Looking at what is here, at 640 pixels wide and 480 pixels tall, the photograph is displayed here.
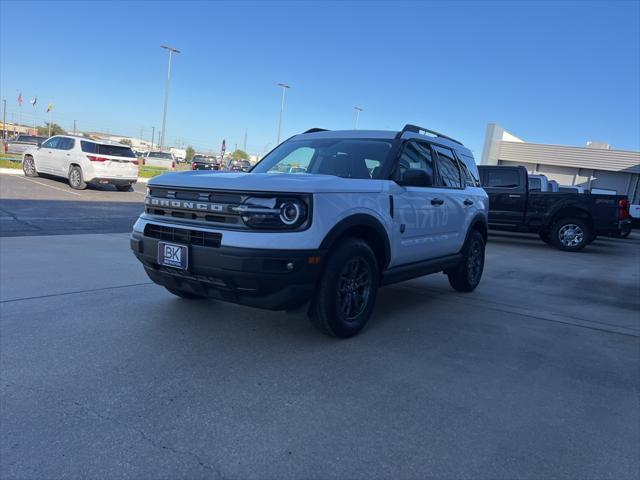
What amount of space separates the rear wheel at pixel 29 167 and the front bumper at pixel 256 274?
16691 mm

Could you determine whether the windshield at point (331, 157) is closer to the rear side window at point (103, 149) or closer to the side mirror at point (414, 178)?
the side mirror at point (414, 178)

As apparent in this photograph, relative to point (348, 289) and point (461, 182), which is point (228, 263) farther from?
point (461, 182)

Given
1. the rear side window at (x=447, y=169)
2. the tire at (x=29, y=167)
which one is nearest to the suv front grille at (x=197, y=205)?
the rear side window at (x=447, y=169)

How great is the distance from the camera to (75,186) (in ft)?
53.1

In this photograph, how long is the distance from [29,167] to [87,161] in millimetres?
3876

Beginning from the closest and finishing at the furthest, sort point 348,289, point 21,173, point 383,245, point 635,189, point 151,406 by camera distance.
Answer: point 151,406 → point 348,289 → point 383,245 → point 21,173 → point 635,189

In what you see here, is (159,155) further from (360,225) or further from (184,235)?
(360,225)

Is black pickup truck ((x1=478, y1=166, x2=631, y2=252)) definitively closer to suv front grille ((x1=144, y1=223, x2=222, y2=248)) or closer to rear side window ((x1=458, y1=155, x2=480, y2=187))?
rear side window ((x1=458, y1=155, x2=480, y2=187))

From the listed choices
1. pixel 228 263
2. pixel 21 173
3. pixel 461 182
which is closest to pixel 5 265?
pixel 228 263

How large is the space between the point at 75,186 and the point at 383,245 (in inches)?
568

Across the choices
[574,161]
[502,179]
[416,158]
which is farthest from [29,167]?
[574,161]

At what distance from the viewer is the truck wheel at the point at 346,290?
399 cm

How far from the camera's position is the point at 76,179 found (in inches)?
633

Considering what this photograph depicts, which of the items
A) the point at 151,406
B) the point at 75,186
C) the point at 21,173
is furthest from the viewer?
the point at 21,173
